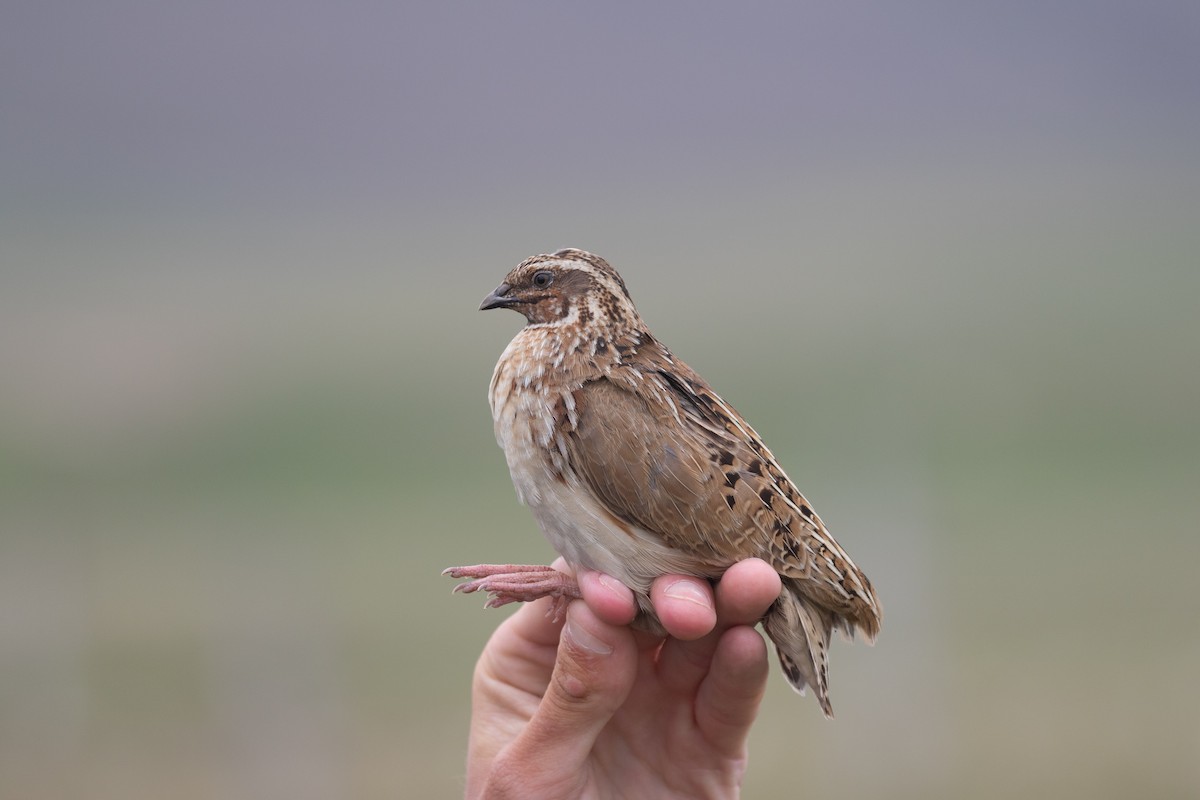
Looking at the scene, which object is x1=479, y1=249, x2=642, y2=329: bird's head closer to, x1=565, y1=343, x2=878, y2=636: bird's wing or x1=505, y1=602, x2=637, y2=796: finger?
x1=565, y1=343, x2=878, y2=636: bird's wing

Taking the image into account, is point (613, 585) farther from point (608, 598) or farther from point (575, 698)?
point (575, 698)

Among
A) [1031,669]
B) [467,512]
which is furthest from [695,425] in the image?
[467,512]

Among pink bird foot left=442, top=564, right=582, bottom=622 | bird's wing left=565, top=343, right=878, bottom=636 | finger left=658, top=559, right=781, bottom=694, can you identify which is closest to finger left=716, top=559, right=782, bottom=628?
finger left=658, top=559, right=781, bottom=694

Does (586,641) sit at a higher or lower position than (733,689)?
higher

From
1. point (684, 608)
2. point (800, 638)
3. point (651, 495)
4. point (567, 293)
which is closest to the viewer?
point (684, 608)

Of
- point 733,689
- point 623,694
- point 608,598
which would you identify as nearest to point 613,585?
point 608,598
